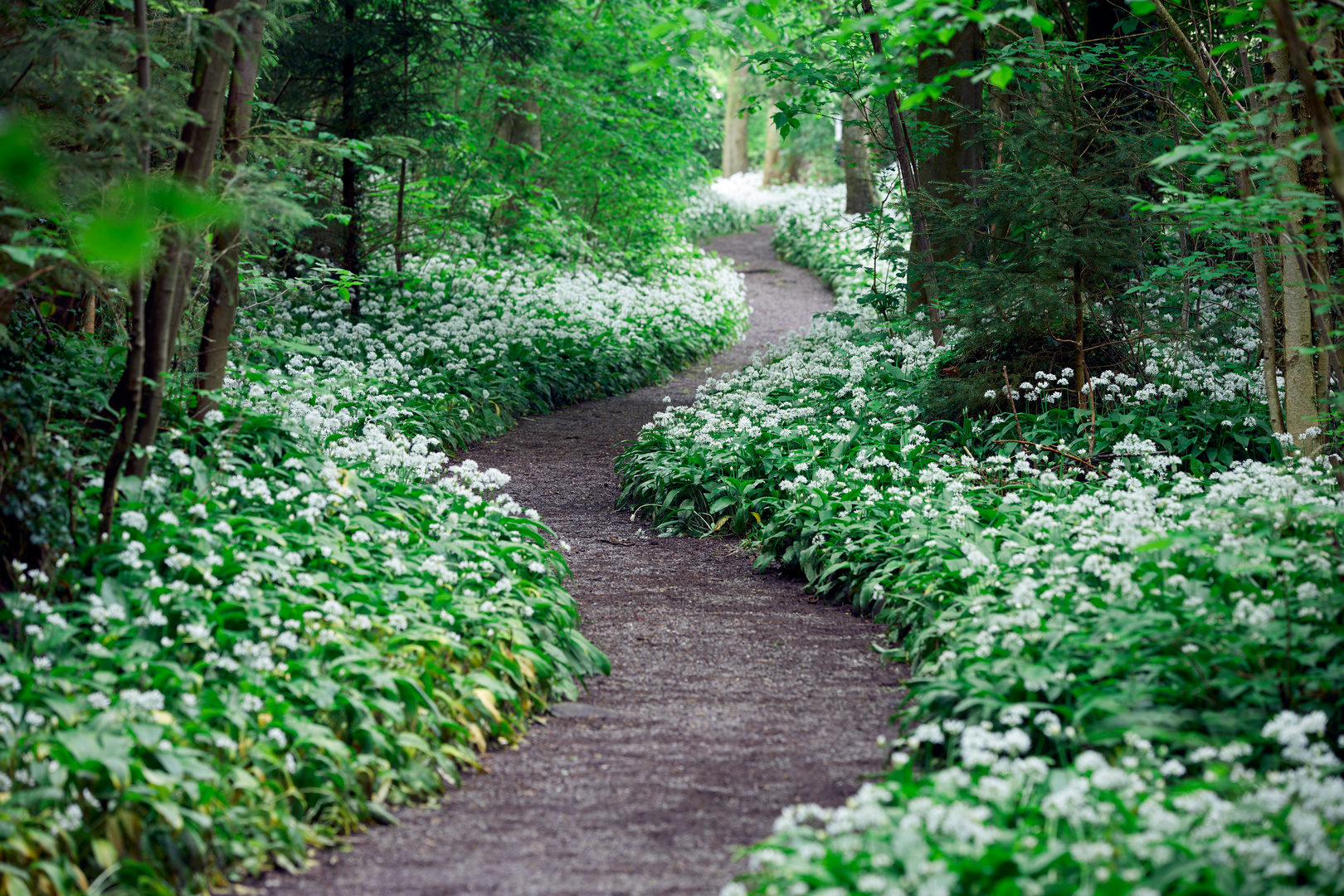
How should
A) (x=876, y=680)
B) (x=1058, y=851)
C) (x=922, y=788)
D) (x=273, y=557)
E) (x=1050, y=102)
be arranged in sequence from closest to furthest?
1. (x=1058, y=851)
2. (x=922, y=788)
3. (x=273, y=557)
4. (x=876, y=680)
5. (x=1050, y=102)

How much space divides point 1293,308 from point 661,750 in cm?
408

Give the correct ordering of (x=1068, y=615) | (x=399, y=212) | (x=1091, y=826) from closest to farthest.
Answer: (x=1091, y=826) < (x=1068, y=615) < (x=399, y=212)

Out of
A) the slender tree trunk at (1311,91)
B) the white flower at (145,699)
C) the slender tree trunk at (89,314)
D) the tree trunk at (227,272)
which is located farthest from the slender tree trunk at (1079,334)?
the slender tree trunk at (89,314)

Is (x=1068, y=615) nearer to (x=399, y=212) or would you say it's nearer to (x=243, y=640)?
(x=243, y=640)

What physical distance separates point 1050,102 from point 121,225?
682cm

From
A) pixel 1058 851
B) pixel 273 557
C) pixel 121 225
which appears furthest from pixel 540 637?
pixel 121 225

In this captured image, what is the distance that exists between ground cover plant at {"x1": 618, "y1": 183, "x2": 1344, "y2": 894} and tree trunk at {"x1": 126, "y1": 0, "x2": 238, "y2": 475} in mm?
3053

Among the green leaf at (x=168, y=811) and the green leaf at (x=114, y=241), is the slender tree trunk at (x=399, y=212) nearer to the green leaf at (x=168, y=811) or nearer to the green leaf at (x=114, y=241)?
the green leaf at (x=168, y=811)

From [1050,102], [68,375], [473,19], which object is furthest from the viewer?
[473,19]

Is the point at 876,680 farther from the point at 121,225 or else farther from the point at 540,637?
the point at 121,225

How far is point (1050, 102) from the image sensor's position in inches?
271

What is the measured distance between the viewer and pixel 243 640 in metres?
3.44

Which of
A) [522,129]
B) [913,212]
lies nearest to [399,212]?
[522,129]

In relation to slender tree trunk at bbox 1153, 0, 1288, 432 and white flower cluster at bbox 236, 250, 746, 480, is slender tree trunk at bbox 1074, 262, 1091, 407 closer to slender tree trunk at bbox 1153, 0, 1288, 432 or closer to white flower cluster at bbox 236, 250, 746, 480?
slender tree trunk at bbox 1153, 0, 1288, 432
